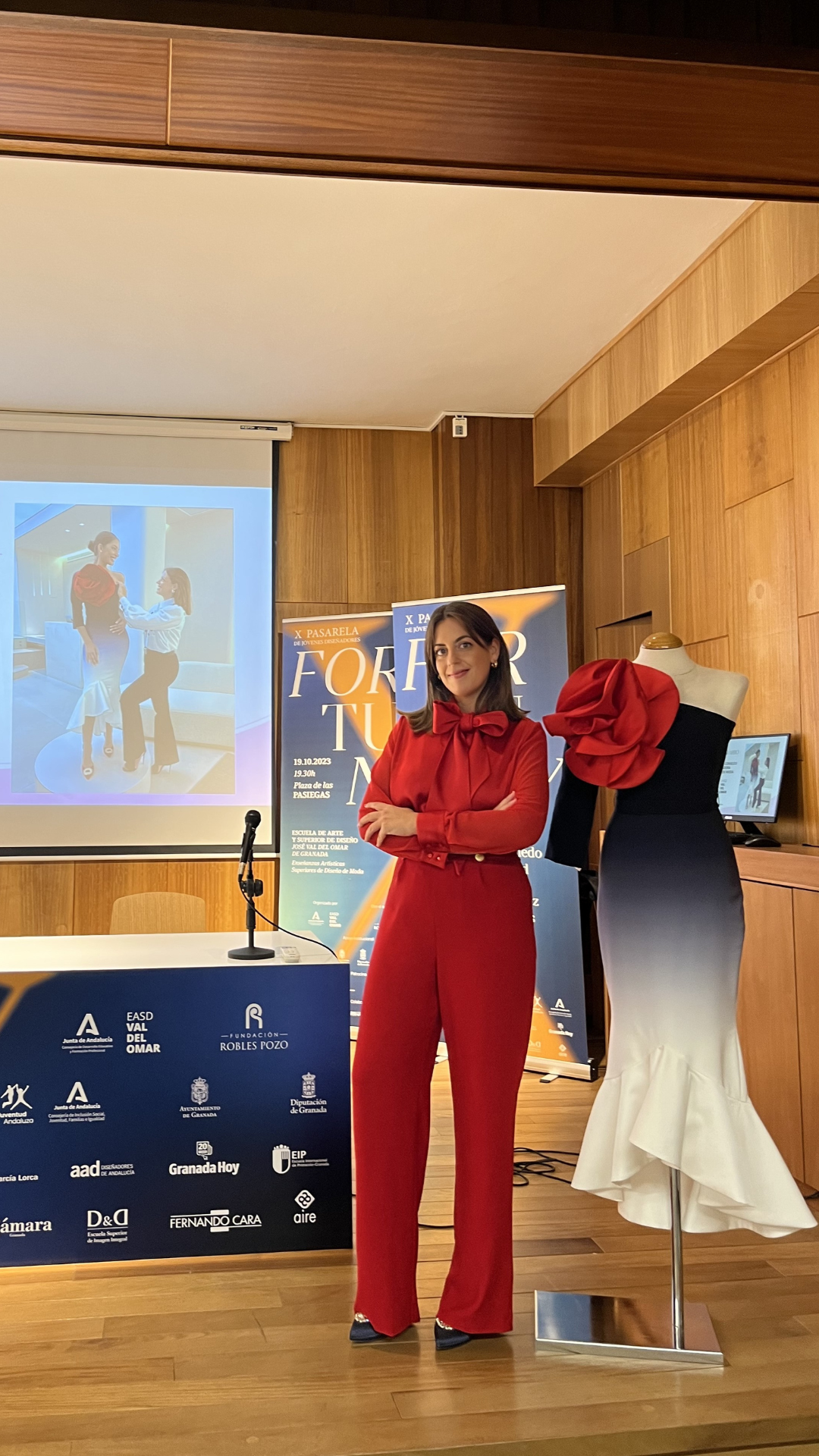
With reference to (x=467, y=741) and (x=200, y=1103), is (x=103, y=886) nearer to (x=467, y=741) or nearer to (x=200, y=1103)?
(x=200, y=1103)

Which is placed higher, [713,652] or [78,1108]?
[713,652]

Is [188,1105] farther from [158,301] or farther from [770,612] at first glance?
[158,301]

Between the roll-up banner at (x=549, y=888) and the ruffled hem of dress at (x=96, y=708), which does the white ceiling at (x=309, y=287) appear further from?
the ruffled hem of dress at (x=96, y=708)

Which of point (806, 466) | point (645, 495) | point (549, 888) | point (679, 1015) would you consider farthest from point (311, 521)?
point (679, 1015)

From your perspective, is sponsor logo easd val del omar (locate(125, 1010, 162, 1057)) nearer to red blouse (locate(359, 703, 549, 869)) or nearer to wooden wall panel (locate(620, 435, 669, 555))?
red blouse (locate(359, 703, 549, 869))

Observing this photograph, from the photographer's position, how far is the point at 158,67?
1.99 metres

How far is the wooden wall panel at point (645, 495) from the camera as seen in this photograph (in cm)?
511

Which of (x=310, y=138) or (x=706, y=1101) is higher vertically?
(x=310, y=138)

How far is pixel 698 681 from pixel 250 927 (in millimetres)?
1448

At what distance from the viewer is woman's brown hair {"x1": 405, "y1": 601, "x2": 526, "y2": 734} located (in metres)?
2.60

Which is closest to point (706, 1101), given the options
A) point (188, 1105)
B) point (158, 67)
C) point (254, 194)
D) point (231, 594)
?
point (188, 1105)

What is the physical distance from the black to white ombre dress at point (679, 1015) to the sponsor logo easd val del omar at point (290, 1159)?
0.91 meters

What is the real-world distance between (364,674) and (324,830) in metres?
0.80

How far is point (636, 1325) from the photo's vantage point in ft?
8.28
